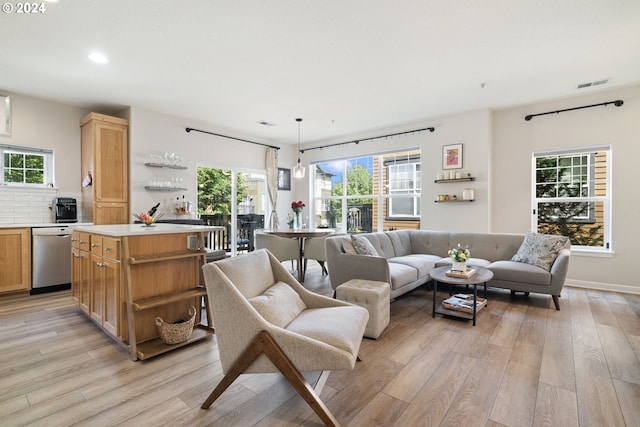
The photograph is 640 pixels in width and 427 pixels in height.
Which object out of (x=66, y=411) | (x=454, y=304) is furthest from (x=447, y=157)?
(x=66, y=411)

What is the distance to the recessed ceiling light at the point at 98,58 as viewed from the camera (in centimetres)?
319

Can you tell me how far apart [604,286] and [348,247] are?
12.2 ft

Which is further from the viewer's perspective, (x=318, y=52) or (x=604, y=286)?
(x=604, y=286)

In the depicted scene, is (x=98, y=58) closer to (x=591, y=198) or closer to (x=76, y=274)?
(x=76, y=274)

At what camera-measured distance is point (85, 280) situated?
303 cm

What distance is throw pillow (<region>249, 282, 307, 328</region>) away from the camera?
1.86 metres

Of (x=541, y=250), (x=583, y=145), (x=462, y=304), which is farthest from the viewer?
(x=583, y=145)

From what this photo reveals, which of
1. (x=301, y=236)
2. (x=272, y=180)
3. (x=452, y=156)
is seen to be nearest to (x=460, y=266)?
(x=301, y=236)

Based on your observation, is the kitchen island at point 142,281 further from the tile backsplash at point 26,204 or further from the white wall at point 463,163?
the white wall at point 463,163

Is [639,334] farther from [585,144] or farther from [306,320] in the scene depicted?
[306,320]

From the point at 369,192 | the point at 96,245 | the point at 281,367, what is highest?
the point at 369,192

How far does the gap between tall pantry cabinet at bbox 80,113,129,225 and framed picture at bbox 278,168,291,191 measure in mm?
3235

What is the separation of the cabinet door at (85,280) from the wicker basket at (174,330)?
99 cm

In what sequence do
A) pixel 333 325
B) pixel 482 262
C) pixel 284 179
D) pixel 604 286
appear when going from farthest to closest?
pixel 284 179 → pixel 604 286 → pixel 482 262 → pixel 333 325
